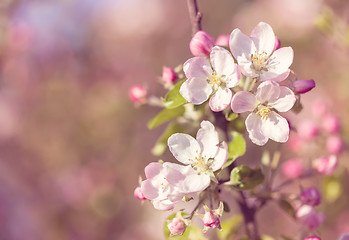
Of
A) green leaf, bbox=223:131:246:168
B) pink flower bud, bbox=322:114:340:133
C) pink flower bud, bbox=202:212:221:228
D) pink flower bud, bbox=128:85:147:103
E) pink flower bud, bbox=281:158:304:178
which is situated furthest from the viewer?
pink flower bud, bbox=322:114:340:133

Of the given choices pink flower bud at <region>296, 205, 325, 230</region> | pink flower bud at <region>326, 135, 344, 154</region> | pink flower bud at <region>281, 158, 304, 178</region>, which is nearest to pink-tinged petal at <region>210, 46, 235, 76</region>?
pink flower bud at <region>296, 205, 325, 230</region>

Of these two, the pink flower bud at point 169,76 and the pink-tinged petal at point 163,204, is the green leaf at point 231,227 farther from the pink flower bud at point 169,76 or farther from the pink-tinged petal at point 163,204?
the pink flower bud at point 169,76

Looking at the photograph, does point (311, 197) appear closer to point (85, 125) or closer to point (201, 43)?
point (201, 43)

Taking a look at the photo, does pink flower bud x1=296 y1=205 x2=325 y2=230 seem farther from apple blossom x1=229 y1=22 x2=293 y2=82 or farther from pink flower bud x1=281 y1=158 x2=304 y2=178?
apple blossom x1=229 y1=22 x2=293 y2=82

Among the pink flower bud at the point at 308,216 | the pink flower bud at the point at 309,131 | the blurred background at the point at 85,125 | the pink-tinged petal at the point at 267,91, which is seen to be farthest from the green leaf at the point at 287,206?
the blurred background at the point at 85,125

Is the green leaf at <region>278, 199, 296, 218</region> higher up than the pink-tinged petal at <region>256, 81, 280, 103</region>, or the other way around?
the pink-tinged petal at <region>256, 81, 280, 103</region>
